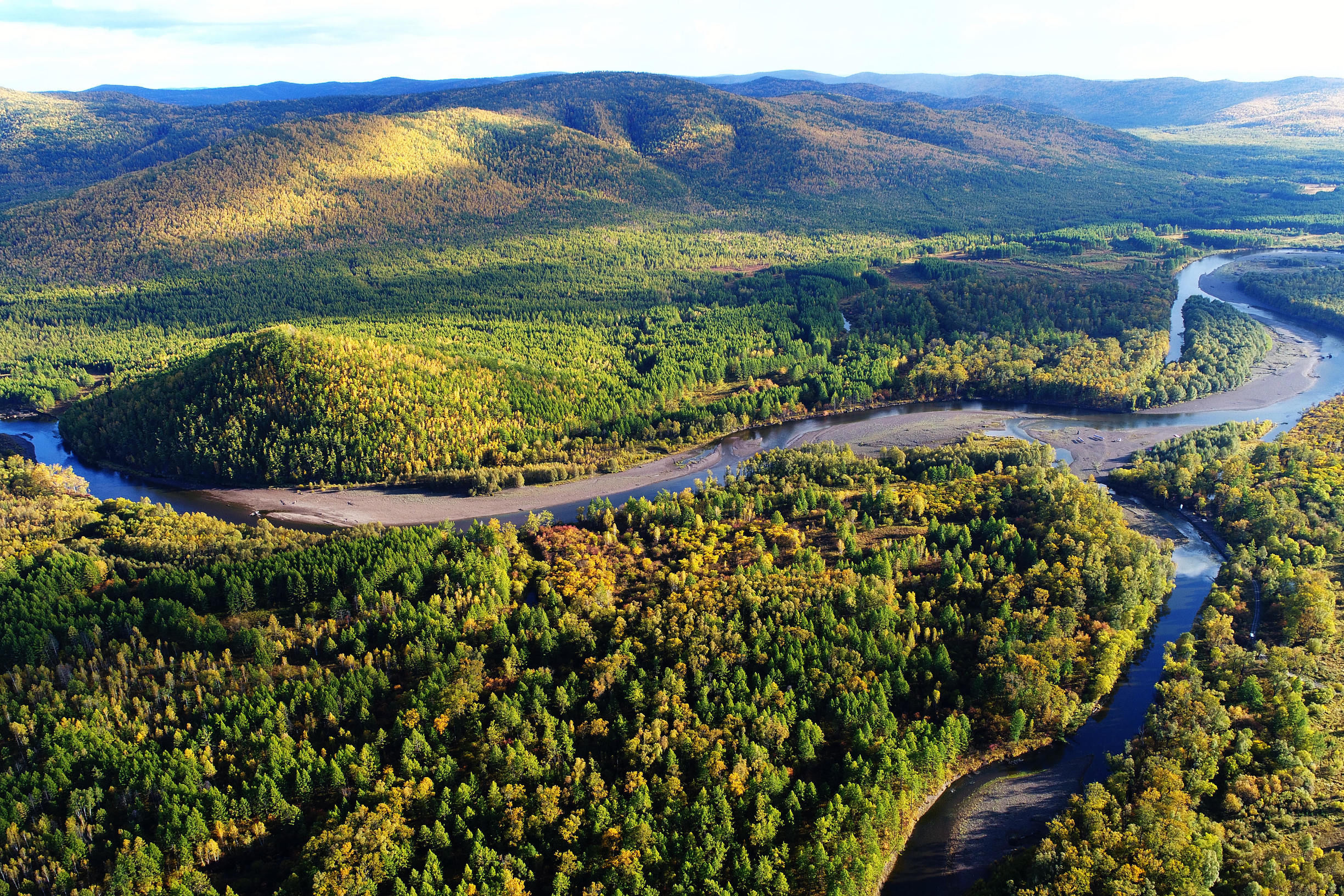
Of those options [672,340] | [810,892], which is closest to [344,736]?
[810,892]

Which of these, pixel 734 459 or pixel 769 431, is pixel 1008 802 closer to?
pixel 734 459

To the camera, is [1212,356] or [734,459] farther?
[1212,356]

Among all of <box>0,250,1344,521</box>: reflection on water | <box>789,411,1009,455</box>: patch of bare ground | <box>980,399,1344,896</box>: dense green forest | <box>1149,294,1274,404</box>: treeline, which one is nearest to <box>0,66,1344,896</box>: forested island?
<box>980,399,1344,896</box>: dense green forest

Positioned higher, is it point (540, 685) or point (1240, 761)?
point (540, 685)

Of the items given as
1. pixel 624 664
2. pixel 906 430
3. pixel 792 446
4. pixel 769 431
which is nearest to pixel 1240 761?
pixel 624 664

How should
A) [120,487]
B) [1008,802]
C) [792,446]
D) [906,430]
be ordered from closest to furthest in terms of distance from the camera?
[1008,802]
[120,487]
[792,446]
[906,430]

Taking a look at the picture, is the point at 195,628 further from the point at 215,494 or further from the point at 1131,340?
the point at 1131,340

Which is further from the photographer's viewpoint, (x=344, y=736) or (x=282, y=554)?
(x=282, y=554)
